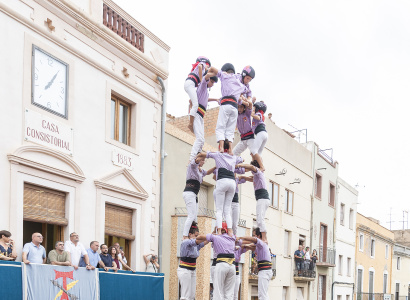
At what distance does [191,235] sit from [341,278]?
30.6 meters

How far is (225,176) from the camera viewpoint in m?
11.9

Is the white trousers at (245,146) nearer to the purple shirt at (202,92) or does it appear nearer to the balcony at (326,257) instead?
the purple shirt at (202,92)

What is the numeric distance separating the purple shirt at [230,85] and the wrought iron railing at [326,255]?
25.7 metres

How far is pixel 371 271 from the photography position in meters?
47.2

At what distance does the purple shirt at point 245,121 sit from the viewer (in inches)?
520

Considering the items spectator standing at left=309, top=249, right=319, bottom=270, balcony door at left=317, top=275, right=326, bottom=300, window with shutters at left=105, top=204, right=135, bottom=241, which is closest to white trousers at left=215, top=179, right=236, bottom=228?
window with shutters at left=105, top=204, right=135, bottom=241

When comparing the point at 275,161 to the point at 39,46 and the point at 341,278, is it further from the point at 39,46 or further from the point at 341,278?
the point at 39,46

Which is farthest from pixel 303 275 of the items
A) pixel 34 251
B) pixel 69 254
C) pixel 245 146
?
pixel 34 251

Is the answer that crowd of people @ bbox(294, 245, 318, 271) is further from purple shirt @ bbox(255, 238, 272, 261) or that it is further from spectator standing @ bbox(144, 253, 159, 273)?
purple shirt @ bbox(255, 238, 272, 261)

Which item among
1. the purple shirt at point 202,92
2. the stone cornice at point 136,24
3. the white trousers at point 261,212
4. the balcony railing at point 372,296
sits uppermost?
the stone cornice at point 136,24

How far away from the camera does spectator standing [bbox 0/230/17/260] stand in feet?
41.7

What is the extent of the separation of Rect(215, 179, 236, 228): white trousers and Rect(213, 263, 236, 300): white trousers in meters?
0.80

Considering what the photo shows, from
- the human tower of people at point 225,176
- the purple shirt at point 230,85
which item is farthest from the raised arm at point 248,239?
A: the purple shirt at point 230,85

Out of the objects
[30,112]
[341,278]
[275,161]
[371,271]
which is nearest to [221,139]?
[30,112]
